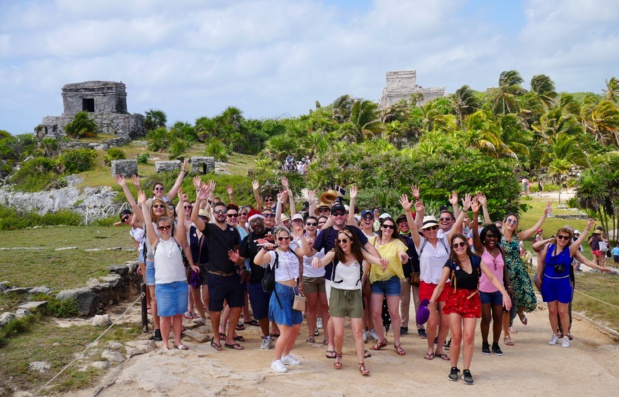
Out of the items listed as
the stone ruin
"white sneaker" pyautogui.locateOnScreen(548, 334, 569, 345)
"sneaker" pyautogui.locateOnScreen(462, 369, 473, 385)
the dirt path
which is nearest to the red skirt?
"sneaker" pyautogui.locateOnScreen(462, 369, 473, 385)

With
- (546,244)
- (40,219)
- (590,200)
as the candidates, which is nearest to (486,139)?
(590,200)

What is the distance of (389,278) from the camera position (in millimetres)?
7074

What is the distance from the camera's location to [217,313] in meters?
7.21

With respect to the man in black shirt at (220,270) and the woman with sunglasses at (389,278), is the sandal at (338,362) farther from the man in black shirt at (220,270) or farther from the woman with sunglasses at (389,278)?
the man in black shirt at (220,270)

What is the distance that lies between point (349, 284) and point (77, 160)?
28.6m

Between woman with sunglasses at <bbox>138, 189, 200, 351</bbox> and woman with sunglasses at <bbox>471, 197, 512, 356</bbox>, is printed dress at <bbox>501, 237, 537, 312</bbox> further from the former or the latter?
woman with sunglasses at <bbox>138, 189, 200, 351</bbox>

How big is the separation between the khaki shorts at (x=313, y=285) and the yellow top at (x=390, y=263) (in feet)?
2.21

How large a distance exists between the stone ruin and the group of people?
117 ft

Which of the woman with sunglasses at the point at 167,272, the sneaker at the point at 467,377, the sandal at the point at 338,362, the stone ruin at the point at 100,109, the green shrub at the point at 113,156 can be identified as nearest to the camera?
the sneaker at the point at 467,377

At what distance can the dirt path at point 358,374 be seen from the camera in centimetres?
583

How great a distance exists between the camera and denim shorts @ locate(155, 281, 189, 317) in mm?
6773

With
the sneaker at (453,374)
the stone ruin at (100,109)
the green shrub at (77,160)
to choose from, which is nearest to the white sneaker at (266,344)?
the sneaker at (453,374)

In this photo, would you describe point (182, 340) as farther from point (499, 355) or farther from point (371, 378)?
point (499, 355)

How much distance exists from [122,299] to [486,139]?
→ 2613 centimetres
